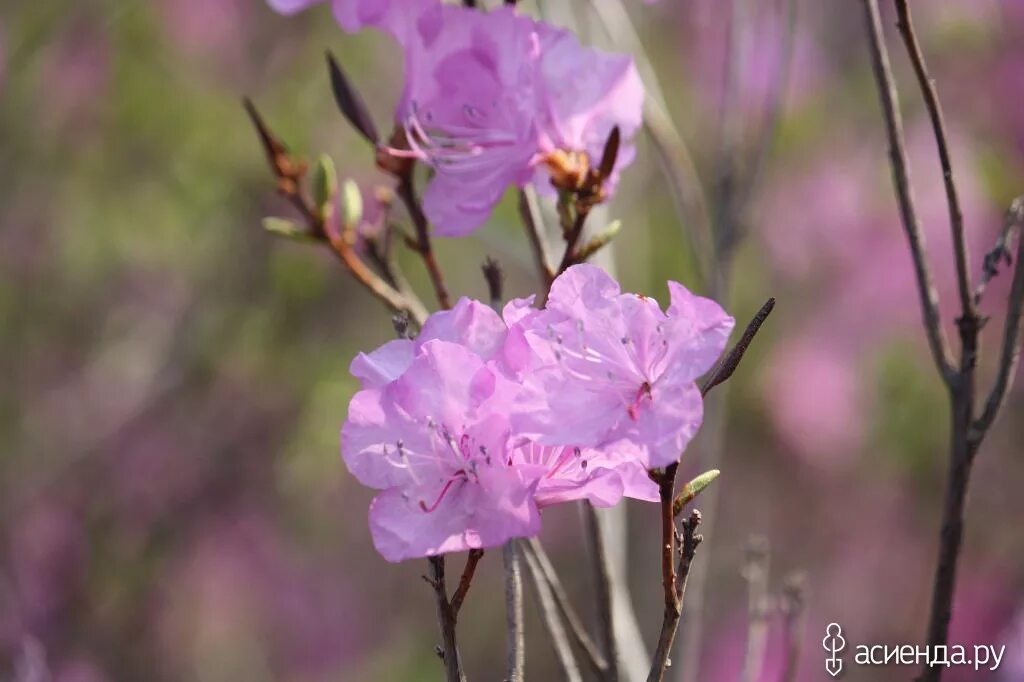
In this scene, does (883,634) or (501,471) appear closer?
(501,471)

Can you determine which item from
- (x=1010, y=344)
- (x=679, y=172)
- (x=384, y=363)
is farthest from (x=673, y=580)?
(x=679, y=172)

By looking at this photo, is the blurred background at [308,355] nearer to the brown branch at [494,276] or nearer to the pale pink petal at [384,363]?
the brown branch at [494,276]

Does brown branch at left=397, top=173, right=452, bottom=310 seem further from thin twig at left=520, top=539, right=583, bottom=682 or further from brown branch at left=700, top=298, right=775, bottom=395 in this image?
brown branch at left=700, top=298, right=775, bottom=395

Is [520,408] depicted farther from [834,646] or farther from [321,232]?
[834,646]

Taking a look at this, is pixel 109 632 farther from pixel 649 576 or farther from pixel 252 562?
pixel 649 576

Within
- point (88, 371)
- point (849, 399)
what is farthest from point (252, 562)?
point (849, 399)

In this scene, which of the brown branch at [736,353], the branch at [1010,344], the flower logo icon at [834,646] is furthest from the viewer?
the flower logo icon at [834,646]

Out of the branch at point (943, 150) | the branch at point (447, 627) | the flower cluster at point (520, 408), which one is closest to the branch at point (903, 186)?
the branch at point (943, 150)

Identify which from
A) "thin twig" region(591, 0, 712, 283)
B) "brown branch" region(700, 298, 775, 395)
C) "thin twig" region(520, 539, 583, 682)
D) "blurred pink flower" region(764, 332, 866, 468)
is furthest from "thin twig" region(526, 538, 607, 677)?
"blurred pink flower" region(764, 332, 866, 468)
